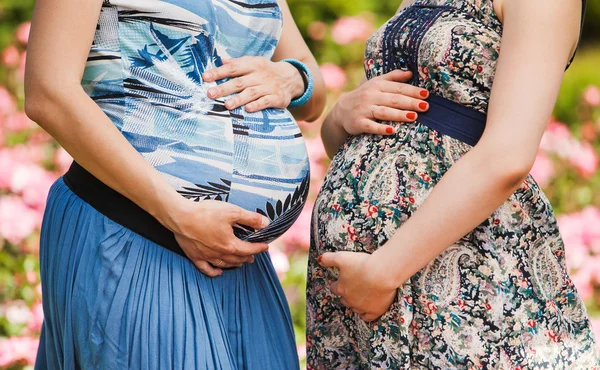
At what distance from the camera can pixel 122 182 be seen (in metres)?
1.62

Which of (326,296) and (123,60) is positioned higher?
(123,60)

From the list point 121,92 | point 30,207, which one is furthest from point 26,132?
point 121,92

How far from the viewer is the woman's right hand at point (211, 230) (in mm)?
1632

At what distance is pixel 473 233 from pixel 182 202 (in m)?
0.65

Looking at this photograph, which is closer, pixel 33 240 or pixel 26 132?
pixel 33 240

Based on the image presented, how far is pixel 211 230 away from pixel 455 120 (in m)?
0.61

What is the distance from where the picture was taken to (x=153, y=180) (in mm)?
1604

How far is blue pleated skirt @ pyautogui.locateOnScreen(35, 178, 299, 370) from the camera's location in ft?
5.41

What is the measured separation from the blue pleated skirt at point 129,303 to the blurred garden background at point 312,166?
45.3 inches

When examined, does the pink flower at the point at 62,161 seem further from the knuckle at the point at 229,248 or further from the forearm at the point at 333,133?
the knuckle at the point at 229,248

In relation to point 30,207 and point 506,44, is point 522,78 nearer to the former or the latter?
point 506,44

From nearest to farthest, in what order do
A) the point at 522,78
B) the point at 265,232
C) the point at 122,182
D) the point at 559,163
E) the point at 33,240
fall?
the point at 522,78
the point at 122,182
the point at 265,232
the point at 33,240
the point at 559,163

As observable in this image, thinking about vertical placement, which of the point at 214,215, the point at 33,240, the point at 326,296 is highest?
the point at 214,215

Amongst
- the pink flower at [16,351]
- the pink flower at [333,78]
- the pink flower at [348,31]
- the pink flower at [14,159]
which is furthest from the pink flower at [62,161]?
the pink flower at [348,31]
